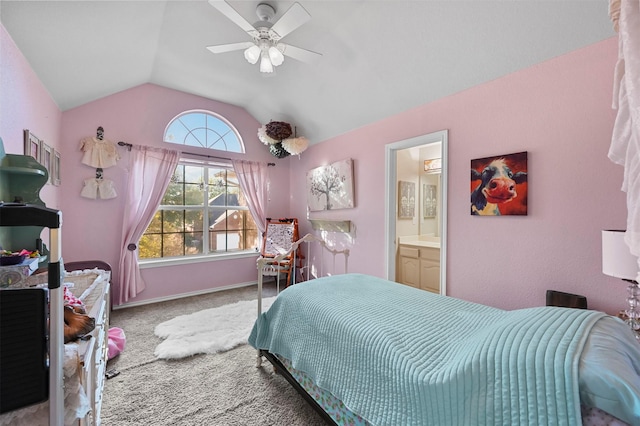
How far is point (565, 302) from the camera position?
1741 mm

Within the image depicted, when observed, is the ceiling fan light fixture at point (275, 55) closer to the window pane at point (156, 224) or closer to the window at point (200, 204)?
the window at point (200, 204)

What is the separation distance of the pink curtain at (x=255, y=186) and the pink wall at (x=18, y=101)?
2.10m

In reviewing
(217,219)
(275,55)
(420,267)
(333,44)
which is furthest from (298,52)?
(420,267)

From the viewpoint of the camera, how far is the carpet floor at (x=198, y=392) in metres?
1.59

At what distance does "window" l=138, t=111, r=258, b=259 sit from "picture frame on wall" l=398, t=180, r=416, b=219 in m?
2.49

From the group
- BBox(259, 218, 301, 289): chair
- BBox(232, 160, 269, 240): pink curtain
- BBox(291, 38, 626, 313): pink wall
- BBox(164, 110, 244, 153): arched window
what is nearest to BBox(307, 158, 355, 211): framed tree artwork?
BBox(259, 218, 301, 289): chair

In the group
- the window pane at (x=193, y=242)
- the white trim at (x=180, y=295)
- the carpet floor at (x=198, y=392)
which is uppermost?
the window pane at (x=193, y=242)

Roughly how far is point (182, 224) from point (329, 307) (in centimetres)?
320

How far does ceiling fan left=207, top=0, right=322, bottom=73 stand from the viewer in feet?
5.73

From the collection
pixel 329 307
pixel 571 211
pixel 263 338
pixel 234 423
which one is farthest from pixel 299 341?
pixel 571 211

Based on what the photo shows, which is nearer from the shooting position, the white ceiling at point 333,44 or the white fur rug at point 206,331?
the white ceiling at point 333,44

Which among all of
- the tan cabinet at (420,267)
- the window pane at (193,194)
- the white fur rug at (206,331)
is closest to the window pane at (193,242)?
the window pane at (193,194)

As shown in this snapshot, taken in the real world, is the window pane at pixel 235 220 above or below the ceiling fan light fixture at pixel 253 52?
below

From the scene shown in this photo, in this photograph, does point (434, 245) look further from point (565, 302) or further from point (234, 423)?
point (234, 423)
